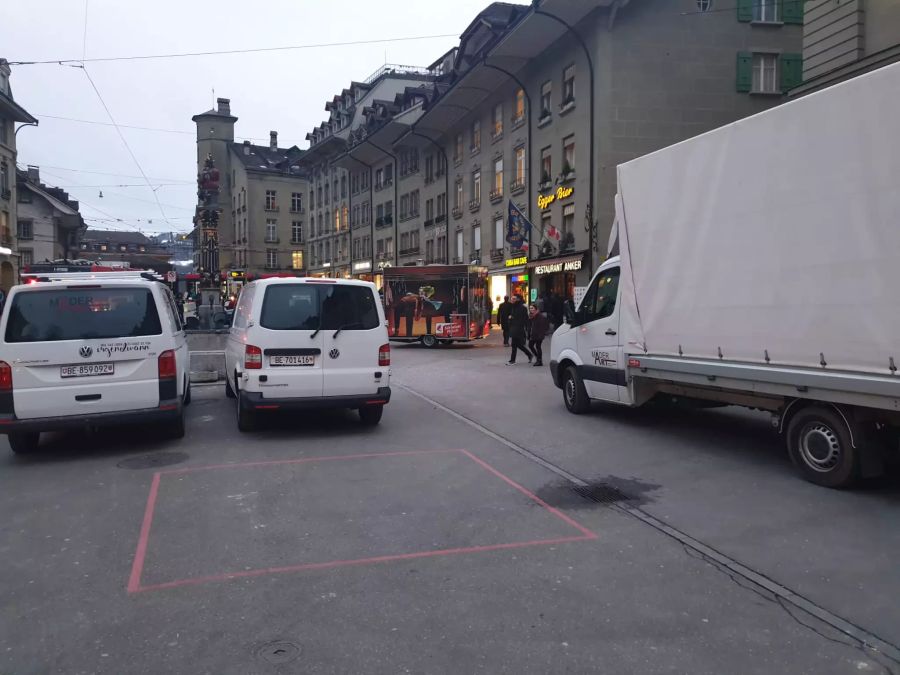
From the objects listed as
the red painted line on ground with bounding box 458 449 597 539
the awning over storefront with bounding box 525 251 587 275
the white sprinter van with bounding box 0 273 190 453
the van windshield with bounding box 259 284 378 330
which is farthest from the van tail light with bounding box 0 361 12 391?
the awning over storefront with bounding box 525 251 587 275

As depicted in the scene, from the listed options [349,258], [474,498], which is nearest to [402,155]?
[349,258]

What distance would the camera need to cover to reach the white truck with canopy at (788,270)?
533cm

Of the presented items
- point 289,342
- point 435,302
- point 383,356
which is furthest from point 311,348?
point 435,302

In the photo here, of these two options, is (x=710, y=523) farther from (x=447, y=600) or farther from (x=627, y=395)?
(x=627, y=395)

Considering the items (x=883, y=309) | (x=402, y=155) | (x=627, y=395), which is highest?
(x=402, y=155)

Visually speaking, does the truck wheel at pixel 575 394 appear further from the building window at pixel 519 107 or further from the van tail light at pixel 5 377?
the building window at pixel 519 107

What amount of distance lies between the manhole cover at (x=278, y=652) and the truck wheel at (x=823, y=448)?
4681 mm

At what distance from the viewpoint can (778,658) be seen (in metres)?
3.27

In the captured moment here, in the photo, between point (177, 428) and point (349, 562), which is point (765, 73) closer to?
point (177, 428)

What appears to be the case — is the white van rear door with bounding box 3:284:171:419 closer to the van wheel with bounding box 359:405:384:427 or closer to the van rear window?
the van rear window

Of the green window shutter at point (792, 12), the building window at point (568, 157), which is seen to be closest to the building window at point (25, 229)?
the building window at point (568, 157)

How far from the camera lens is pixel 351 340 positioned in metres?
8.66

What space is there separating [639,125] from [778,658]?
25.5 metres

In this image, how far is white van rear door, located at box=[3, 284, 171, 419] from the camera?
23.3ft
